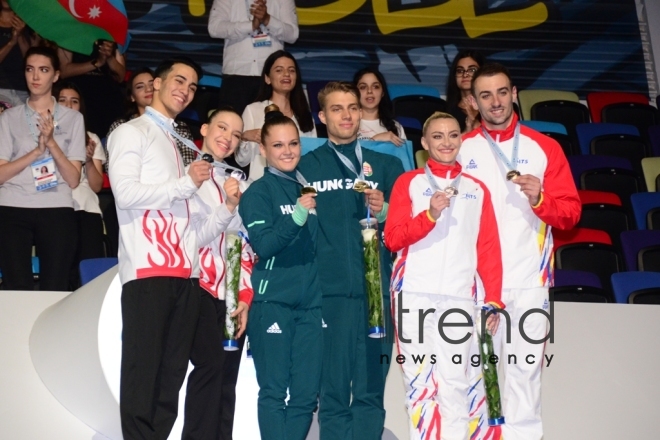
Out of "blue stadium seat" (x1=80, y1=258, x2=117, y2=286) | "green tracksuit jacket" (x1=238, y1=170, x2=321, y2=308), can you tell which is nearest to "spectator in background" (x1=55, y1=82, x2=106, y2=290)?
"blue stadium seat" (x1=80, y1=258, x2=117, y2=286)

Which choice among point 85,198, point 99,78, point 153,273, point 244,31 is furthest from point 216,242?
point 99,78

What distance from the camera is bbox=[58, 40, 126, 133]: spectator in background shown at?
277 inches

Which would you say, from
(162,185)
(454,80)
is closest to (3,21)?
(454,80)

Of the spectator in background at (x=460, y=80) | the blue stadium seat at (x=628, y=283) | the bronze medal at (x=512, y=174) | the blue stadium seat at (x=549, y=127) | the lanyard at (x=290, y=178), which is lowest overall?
the blue stadium seat at (x=628, y=283)

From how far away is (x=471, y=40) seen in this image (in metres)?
9.59

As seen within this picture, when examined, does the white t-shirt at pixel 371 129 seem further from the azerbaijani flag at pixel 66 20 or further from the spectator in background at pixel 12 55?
the spectator in background at pixel 12 55

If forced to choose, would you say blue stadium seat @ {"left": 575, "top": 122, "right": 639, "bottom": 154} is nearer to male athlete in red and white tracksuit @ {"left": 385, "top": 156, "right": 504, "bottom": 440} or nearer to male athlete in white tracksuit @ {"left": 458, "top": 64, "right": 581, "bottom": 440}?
male athlete in white tracksuit @ {"left": 458, "top": 64, "right": 581, "bottom": 440}

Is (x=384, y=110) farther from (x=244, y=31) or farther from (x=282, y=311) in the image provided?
(x=282, y=311)

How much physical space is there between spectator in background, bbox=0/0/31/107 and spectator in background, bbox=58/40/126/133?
37cm

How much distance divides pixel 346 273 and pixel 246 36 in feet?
11.4

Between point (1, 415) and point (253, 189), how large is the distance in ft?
5.62

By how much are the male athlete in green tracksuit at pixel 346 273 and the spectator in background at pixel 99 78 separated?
315 cm

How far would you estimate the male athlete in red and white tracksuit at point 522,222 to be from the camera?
13.2ft

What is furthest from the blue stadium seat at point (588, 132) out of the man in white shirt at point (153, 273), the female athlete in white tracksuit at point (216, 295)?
the man in white shirt at point (153, 273)
